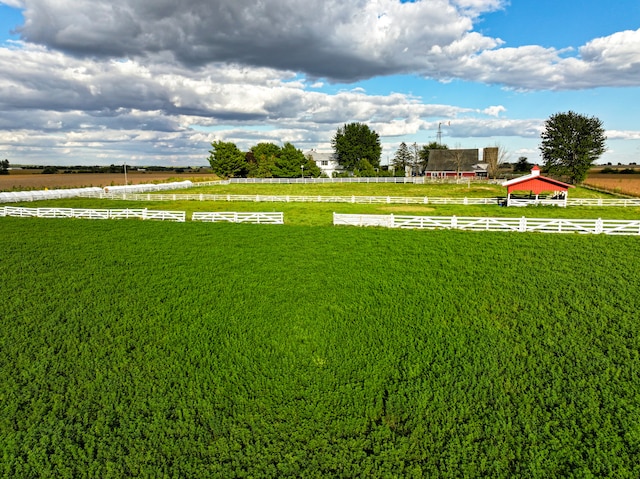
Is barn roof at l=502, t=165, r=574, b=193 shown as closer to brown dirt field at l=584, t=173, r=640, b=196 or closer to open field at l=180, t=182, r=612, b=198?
open field at l=180, t=182, r=612, b=198

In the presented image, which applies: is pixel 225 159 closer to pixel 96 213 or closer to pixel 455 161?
pixel 455 161

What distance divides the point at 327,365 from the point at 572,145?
76.2 m

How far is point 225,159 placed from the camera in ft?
306

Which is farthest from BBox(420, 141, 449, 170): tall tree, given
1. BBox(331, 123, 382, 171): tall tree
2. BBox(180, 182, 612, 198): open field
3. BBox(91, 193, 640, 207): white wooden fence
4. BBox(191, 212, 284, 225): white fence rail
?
BBox(191, 212, 284, 225): white fence rail

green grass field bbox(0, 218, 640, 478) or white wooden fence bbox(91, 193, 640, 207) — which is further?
white wooden fence bbox(91, 193, 640, 207)

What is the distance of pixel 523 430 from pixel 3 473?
10.9 m

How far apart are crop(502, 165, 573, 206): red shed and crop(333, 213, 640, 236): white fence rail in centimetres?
1077

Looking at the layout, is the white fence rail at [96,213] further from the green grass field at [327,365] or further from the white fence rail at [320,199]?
the green grass field at [327,365]

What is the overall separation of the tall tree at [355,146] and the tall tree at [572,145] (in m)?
45.7

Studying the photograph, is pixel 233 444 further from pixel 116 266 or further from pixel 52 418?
pixel 116 266

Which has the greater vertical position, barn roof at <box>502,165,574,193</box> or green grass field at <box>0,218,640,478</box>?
barn roof at <box>502,165,574,193</box>

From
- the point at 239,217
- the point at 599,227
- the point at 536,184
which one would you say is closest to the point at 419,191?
the point at 536,184

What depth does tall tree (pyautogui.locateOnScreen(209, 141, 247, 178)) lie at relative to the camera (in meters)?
93.2

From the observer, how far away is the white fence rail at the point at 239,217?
29.7 metres
